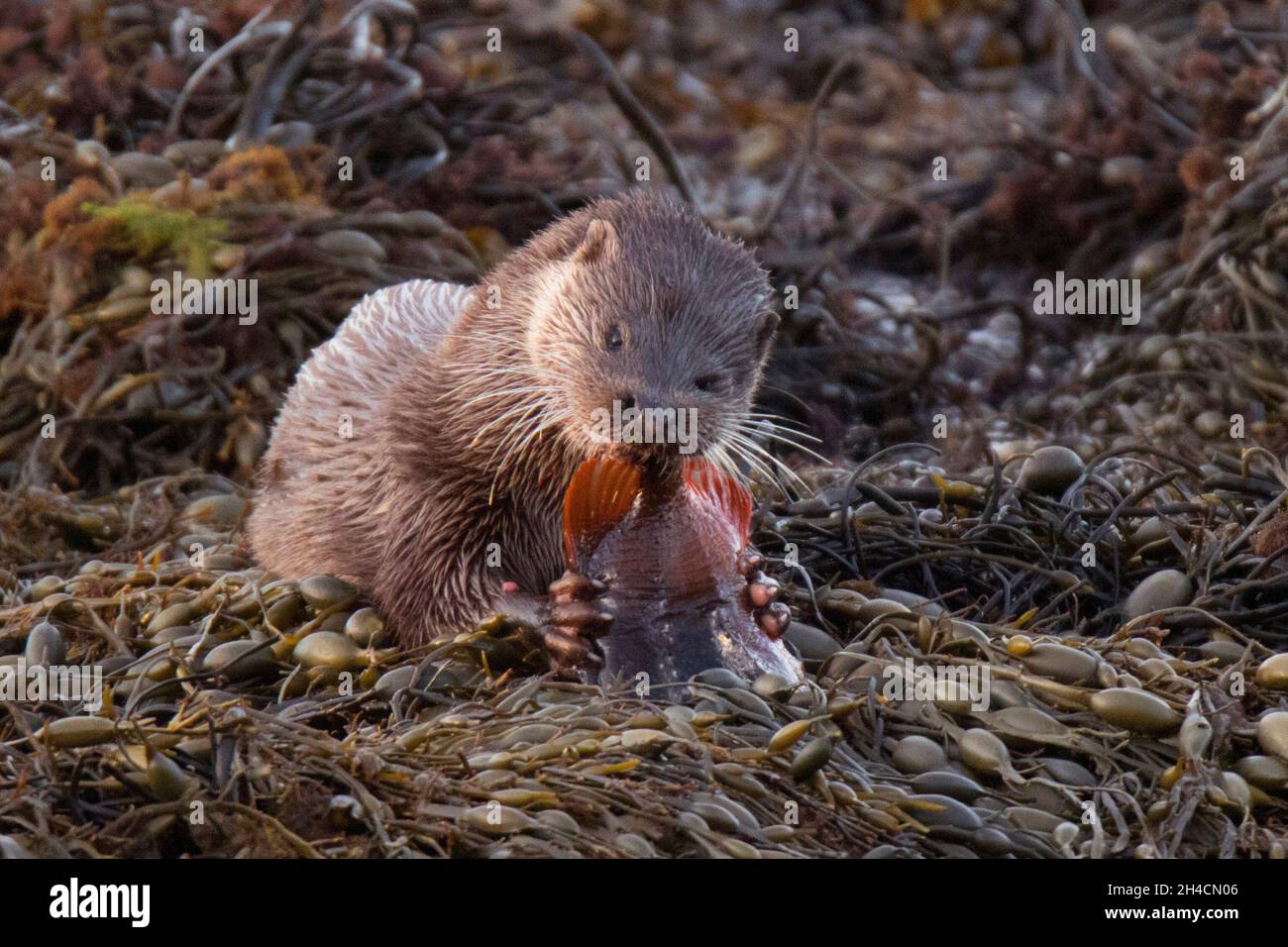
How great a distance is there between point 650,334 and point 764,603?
0.60 meters

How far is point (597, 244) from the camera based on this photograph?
407 centimetres

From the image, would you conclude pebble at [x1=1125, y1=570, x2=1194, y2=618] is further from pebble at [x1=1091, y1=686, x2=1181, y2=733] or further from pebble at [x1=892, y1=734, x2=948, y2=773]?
pebble at [x1=892, y1=734, x2=948, y2=773]

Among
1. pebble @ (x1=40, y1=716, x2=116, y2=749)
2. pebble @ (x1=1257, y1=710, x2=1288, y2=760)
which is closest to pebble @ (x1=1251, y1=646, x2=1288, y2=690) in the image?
pebble @ (x1=1257, y1=710, x2=1288, y2=760)

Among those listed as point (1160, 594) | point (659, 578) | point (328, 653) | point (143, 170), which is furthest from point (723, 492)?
point (143, 170)

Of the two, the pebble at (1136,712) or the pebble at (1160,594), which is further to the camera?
the pebble at (1160,594)

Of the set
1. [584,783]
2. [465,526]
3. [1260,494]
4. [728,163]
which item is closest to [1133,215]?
[728,163]

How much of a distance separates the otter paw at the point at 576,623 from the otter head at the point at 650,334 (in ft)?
0.93

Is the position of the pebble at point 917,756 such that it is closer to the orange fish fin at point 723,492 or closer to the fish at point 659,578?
the fish at point 659,578

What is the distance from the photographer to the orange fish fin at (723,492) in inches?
162

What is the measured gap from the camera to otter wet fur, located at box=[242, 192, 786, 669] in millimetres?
3951

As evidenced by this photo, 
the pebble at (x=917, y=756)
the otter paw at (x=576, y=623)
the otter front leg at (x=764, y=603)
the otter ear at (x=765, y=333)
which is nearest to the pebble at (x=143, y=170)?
the otter ear at (x=765, y=333)

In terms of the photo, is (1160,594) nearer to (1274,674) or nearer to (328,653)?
(1274,674)

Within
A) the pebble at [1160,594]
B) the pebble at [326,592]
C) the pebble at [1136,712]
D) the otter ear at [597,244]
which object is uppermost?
the otter ear at [597,244]

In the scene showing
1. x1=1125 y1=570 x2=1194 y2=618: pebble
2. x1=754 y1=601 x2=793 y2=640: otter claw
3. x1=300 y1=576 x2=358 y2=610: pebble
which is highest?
x1=300 y1=576 x2=358 y2=610: pebble
